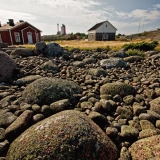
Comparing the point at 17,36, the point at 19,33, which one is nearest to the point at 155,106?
the point at 17,36

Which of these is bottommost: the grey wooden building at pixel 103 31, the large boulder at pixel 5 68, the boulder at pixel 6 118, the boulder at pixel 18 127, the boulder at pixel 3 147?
the boulder at pixel 3 147

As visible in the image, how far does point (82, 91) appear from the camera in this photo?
16.2 ft

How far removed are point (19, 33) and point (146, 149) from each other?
95.0ft

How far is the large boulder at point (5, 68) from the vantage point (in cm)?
602

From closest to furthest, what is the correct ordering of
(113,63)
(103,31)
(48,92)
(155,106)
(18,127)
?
1. (18,127)
2. (155,106)
3. (48,92)
4. (113,63)
5. (103,31)

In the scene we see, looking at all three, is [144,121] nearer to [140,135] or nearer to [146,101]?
[140,135]

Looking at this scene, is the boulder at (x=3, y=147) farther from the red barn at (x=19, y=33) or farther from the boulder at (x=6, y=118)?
the red barn at (x=19, y=33)

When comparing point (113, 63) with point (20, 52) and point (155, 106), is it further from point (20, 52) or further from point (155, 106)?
point (20, 52)

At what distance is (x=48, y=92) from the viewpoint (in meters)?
4.23

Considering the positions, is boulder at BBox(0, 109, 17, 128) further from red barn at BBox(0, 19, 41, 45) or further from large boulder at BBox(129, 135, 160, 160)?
red barn at BBox(0, 19, 41, 45)

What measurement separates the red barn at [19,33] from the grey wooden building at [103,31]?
1194 cm

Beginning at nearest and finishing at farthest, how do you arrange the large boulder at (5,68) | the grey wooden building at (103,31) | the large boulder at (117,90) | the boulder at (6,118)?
the boulder at (6,118) < the large boulder at (117,90) < the large boulder at (5,68) < the grey wooden building at (103,31)

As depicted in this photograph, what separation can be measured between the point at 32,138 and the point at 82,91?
267cm

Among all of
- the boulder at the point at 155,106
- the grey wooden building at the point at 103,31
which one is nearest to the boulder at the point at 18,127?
the boulder at the point at 155,106
